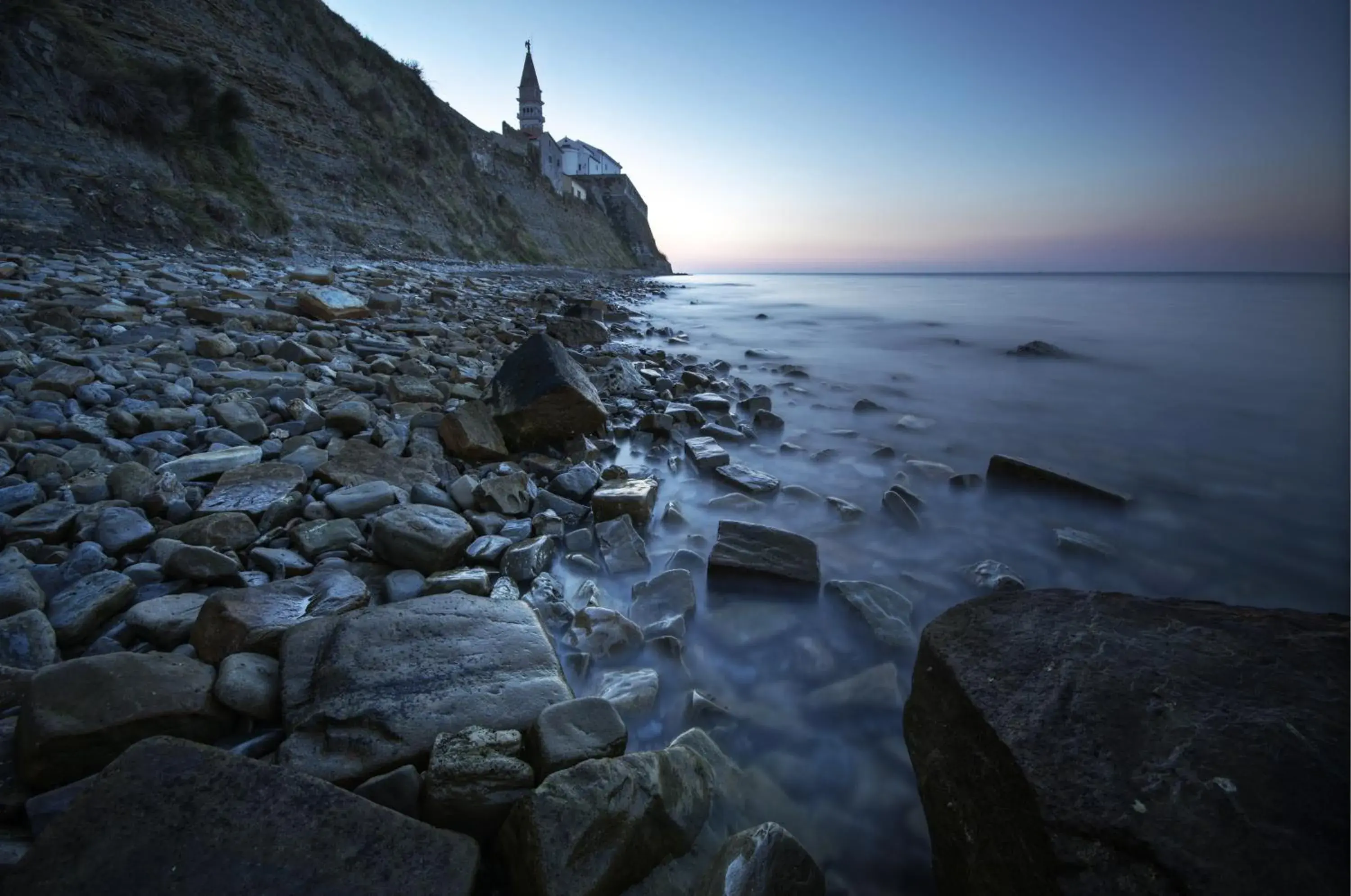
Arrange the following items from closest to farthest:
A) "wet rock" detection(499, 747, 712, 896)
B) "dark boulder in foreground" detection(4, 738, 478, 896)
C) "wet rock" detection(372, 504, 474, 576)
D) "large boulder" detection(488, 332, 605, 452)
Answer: "dark boulder in foreground" detection(4, 738, 478, 896) → "wet rock" detection(499, 747, 712, 896) → "wet rock" detection(372, 504, 474, 576) → "large boulder" detection(488, 332, 605, 452)

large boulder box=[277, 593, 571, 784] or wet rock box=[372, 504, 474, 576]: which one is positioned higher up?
wet rock box=[372, 504, 474, 576]

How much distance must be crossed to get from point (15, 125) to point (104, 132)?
1.35 metres

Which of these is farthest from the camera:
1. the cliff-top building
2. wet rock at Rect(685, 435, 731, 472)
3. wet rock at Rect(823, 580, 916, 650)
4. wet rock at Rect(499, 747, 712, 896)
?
the cliff-top building

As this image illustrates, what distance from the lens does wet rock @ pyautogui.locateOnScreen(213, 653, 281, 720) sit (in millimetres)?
1311

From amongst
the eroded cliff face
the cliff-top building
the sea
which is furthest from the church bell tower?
the sea

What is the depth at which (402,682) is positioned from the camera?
1402 millimetres

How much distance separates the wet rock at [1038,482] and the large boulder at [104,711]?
393 cm

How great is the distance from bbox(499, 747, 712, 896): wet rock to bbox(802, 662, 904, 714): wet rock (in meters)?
0.75

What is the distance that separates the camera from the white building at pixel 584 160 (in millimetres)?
61375

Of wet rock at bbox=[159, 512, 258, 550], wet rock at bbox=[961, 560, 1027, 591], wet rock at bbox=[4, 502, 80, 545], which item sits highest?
wet rock at bbox=[4, 502, 80, 545]

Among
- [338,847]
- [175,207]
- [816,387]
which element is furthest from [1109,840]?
[175,207]

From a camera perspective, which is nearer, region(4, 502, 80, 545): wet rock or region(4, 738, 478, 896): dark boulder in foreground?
region(4, 738, 478, 896): dark boulder in foreground

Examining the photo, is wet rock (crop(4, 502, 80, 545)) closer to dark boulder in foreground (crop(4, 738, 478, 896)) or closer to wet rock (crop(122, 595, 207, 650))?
wet rock (crop(122, 595, 207, 650))

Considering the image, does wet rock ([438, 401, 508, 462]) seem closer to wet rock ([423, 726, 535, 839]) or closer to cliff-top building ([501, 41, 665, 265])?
wet rock ([423, 726, 535, 839])
